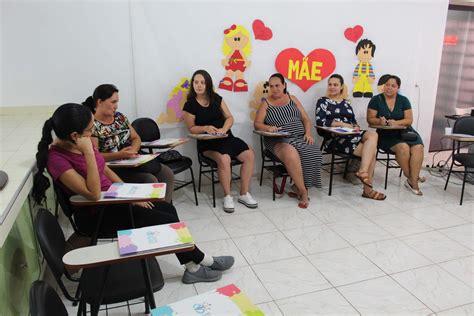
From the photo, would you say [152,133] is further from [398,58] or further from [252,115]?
[398,58]

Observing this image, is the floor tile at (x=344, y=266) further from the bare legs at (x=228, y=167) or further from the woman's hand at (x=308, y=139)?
the woman's hand at (x=308, y=139)

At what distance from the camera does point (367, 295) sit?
2.25 m

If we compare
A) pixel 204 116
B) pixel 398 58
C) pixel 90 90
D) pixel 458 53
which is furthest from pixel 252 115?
pixel 458 53

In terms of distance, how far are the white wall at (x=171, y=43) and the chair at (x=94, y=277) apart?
6.96 ft

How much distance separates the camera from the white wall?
3.22m

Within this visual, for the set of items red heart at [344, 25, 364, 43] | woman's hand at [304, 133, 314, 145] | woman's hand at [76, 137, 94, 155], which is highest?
red heart at [344, 25, 364, 43]

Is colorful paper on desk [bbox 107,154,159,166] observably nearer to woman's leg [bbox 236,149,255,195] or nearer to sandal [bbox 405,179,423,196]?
woman's leg [bbox 236,149,255,195]

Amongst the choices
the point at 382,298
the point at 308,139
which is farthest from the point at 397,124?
the point at 382,298

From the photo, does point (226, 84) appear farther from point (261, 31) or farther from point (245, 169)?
point (245, 169)

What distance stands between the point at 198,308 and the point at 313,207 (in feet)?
8.15

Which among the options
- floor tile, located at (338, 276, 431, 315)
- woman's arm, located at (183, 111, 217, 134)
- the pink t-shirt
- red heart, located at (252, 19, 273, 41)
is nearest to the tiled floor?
floor tile, located at (338, 276, 431, 315)

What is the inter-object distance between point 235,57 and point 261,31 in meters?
0.39

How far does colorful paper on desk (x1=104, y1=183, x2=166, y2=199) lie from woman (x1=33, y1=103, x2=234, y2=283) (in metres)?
0.08

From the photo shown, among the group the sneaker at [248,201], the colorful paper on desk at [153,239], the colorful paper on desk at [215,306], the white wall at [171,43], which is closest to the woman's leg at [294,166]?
the sneaker at [248,201]
